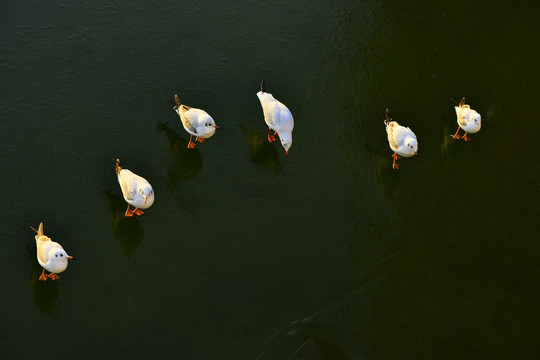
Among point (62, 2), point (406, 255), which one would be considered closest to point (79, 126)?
point (62, 2)

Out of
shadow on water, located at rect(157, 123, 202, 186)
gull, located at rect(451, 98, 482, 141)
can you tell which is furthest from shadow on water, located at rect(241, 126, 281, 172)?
gull, located at rect(451, 98, 482, 141)

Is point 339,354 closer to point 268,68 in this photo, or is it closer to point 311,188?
point 311,188

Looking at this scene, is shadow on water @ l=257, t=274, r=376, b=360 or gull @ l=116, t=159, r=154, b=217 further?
gull @ l=116, t=159, r=154, b=217

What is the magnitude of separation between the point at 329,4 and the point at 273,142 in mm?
6028

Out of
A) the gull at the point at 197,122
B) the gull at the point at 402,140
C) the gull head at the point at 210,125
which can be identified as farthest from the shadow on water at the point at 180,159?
the gull at the point at 402,140

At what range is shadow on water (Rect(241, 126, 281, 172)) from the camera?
17.0 metres

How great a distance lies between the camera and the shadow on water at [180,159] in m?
16.6

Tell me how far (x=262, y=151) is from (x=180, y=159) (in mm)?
2454

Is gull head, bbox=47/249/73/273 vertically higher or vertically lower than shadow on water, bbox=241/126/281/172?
lower

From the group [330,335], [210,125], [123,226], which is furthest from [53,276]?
[330,335]

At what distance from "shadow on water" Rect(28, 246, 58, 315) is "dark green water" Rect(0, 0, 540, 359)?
0.03 meters

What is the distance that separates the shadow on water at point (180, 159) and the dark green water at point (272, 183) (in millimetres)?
66

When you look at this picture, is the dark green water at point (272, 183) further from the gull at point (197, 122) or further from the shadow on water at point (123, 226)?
the gull at point (197, 122)

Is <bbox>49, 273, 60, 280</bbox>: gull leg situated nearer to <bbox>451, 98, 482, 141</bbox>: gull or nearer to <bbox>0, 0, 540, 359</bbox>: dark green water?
<bbox>0, 0, 540, 359</bbox>: dark green water
